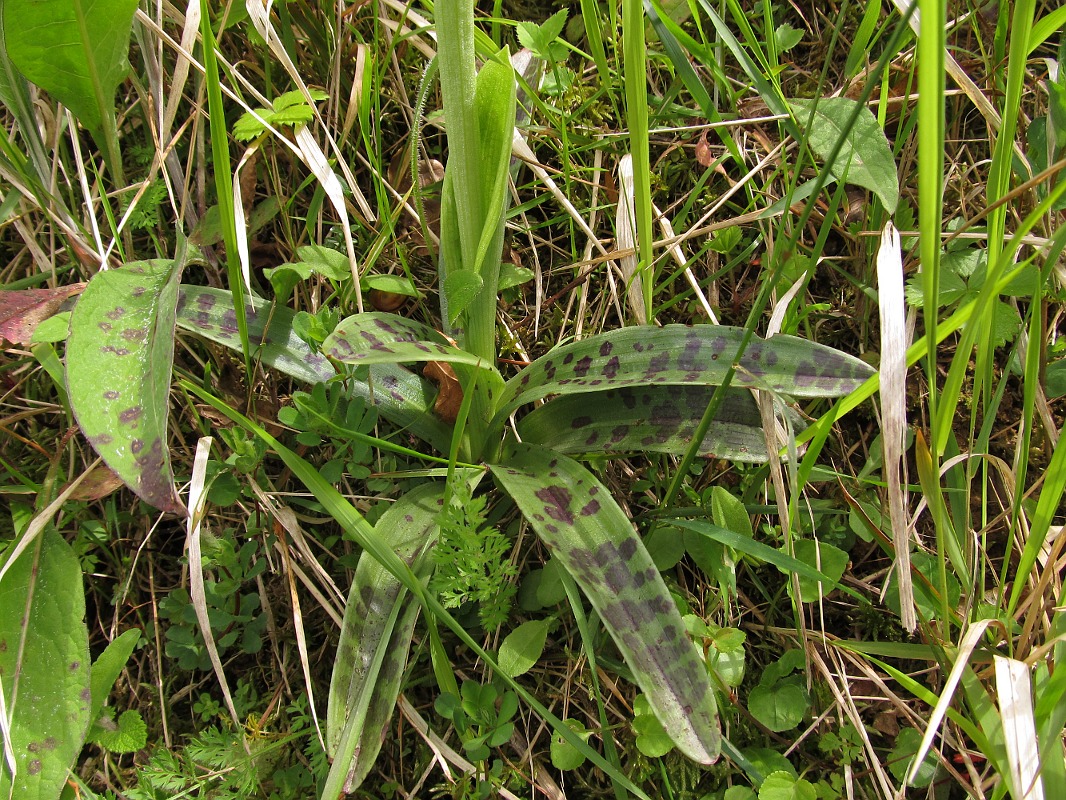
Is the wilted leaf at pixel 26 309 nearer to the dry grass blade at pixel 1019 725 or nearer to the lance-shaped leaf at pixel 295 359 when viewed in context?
the lance-shaped leaf at pixel 295 359

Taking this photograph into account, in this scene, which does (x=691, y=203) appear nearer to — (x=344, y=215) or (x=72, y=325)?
(x=344, y=215)

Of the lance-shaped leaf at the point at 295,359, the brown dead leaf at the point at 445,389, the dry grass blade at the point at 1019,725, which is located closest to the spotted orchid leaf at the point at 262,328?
the lance-shaped leaf at the point at 295,359

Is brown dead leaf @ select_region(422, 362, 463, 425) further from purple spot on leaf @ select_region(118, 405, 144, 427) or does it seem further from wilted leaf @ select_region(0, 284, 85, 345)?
wilted leaf @ select_region(0, 284, 85, 345)

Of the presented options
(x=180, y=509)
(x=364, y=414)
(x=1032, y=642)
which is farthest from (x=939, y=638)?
(x=180, y=509)

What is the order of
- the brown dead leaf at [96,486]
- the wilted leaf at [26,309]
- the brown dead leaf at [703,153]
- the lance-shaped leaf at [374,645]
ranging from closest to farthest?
the lance-shaped leaf at [374,645], the wilted leaf at [26,309], the brown dead leaf at [96,486], the brown dead leaf at [703,153]

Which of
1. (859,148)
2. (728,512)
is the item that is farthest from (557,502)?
(859,148)

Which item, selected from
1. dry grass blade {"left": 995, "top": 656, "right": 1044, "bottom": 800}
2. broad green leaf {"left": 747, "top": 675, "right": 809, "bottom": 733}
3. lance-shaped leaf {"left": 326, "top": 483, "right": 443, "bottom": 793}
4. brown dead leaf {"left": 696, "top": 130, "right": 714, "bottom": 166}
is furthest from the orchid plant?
brown dead leaf {"left": 696, "top": 130, "right": 714, "bottom": 166}
